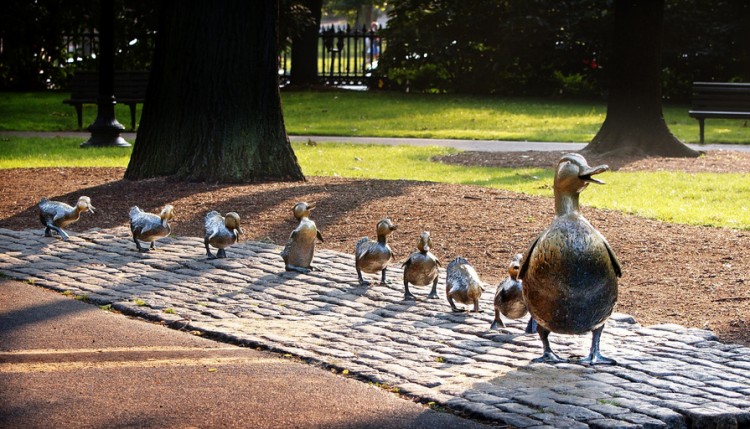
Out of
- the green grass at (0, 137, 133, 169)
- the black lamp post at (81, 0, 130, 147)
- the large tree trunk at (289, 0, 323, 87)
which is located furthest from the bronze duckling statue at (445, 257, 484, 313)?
the large tree trunk at (289, 0, 323, 87)

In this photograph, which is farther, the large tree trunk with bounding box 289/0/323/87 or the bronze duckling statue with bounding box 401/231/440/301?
the large tree trunk with bounding box 289/0/323/87

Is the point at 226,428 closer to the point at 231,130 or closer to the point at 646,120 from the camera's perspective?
the point at 231,130

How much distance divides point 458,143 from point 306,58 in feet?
46.5

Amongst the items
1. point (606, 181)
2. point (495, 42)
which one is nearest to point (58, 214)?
point (606, 181)

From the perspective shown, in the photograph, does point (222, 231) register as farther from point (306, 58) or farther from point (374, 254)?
point (306, 58)

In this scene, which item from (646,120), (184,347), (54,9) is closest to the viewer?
(184,347)

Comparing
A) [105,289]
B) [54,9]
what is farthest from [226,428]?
[54,9]

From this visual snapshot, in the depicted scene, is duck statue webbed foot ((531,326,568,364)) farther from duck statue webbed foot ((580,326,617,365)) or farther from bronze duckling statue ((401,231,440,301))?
bronze duckling statue ((401,231,440,301))

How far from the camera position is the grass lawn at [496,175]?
43.2 ft

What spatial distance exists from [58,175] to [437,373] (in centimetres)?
988

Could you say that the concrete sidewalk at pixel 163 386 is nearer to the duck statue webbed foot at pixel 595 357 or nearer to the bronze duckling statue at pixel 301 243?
the duck statue webbed foot at pixel 595 357

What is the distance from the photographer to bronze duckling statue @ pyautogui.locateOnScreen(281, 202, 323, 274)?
30.7 ft

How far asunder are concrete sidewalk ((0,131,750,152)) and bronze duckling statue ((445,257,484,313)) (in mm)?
11867

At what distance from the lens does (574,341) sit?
7.36 metres
